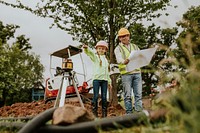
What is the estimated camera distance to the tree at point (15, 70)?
33.2 meters

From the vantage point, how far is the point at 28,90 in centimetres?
4100

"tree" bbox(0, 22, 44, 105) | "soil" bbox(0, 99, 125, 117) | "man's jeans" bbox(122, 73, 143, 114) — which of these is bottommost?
"soil" bbox(0, 99, 125, 117)

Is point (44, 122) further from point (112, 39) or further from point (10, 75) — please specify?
point (10, 75)

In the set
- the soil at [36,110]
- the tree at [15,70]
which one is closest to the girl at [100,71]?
the soil at [36,110]

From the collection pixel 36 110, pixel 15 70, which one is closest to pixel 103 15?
pixel 36 110

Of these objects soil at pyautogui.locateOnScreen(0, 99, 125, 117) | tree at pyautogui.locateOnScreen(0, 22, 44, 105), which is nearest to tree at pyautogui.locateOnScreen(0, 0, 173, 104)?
soil at pyautogui.locateOnScreen(0, 99, 125, 117)

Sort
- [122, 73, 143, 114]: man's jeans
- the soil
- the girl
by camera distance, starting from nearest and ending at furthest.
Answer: [122, 73, 143, 114]: man's jeans → the girl → the soil

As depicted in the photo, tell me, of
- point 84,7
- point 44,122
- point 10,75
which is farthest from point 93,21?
point 10,75

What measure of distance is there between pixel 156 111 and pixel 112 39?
14394mm

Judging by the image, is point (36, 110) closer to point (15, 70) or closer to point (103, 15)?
point (103, 15)

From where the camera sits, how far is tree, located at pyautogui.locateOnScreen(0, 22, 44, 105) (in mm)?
33250

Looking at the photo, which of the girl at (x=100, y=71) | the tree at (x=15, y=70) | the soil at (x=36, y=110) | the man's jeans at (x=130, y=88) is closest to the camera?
the man's jeans at (x=130, y=88)

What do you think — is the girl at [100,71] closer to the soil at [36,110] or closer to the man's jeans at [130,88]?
the man's jeans at [130,88]

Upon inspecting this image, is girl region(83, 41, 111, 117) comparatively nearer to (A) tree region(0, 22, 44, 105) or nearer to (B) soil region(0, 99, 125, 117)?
→ (B) soil region(0, 99, 125, 117)
